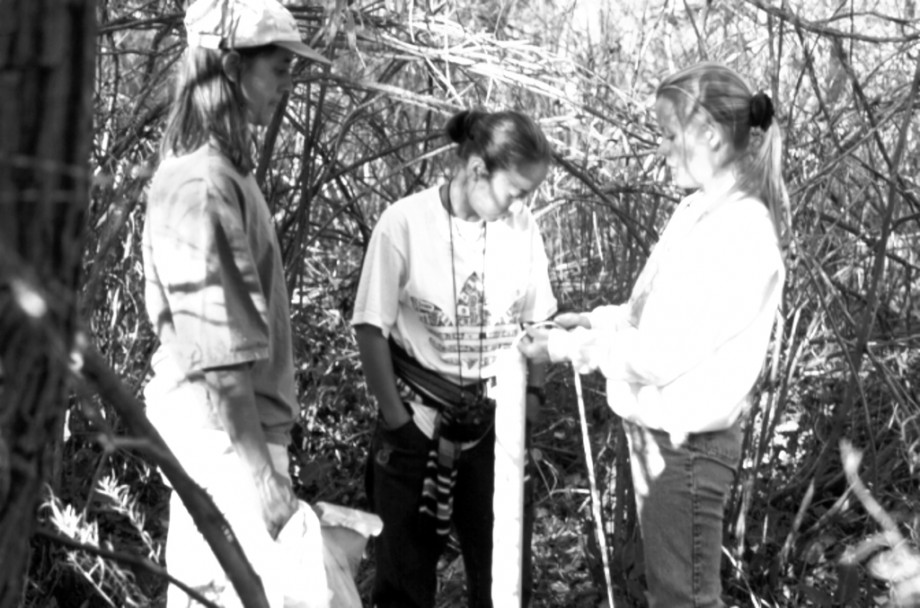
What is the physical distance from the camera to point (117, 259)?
4125 mm

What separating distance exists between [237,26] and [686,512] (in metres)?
1.36

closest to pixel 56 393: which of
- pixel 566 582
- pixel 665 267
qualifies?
pixel 665 267

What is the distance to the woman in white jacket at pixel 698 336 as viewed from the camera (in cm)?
277

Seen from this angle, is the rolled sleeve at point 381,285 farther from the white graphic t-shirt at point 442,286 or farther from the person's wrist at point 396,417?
the person's wrist at point 396,417

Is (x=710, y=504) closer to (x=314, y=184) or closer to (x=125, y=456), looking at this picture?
(x=314, y=184)

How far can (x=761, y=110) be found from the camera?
2.93m

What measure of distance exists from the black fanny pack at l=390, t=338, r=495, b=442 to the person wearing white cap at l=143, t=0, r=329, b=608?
79 centimetres

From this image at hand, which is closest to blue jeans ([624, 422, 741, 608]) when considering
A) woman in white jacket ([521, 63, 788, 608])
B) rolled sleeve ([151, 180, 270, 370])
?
woman in white jacket ([521, 63, 788, 608])

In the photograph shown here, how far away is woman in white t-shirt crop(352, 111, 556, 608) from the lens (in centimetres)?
326

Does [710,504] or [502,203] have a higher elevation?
[502,203]

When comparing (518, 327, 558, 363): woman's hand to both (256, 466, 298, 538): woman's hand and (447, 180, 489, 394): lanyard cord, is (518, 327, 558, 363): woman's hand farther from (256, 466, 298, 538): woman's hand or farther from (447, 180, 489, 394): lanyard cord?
(256, 466, 298, 538): woman's hand

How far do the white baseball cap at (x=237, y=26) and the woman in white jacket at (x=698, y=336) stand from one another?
0.82 meters

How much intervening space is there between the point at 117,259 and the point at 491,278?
4.46 ft

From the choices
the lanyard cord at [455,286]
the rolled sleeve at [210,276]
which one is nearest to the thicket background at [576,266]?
the lanyard cord at [455,286]
